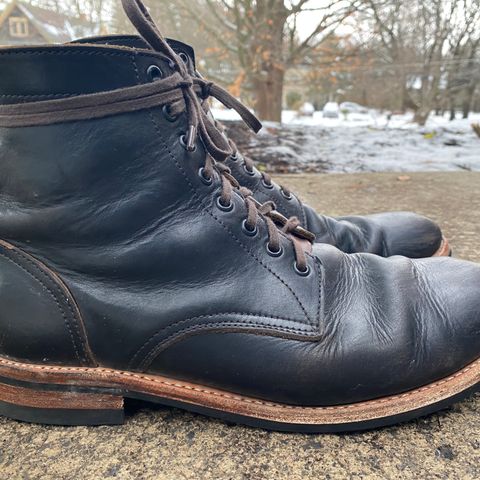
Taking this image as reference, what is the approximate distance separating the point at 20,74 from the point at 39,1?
299 inches

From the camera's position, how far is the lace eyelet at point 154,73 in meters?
0.80

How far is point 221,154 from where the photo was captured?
0.90m

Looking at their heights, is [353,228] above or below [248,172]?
below

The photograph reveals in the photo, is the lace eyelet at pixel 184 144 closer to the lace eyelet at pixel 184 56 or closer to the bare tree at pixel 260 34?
the lace eyelet at pixel 184 56

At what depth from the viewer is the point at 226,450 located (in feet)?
2.57

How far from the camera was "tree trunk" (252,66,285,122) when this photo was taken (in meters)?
6.86

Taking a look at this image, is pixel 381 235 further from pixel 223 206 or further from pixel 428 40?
pixel 428 40

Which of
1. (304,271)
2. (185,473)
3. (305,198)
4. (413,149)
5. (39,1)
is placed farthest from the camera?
(39,1)

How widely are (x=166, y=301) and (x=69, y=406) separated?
24 centimetres

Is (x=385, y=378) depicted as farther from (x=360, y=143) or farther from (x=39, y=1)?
(x=39, y=1)

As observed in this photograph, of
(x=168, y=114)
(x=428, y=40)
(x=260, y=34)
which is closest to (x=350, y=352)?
(x=168, y=114)

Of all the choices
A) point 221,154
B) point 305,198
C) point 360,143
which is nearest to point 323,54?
point 360,143

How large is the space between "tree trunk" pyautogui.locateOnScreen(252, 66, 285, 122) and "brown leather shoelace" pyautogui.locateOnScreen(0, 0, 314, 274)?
6134mm

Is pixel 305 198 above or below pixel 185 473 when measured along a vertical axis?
below
